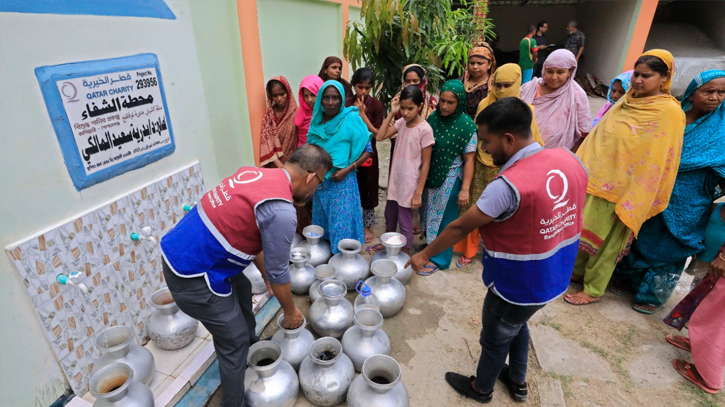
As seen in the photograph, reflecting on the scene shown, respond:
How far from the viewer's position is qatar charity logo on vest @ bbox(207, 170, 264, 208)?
1766 millimetres

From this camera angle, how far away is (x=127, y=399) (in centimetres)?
195

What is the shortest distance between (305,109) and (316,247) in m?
1.40

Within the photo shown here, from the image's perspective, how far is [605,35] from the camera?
12.2m

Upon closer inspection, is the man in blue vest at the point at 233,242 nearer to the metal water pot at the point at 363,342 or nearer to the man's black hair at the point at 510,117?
the metal water pot at the point at 363,342

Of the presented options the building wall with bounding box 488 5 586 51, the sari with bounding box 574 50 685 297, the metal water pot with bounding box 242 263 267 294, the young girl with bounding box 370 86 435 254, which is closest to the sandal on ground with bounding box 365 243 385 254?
the young girl with bounding box 370 86 435 254

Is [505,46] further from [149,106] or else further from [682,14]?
[149,106]

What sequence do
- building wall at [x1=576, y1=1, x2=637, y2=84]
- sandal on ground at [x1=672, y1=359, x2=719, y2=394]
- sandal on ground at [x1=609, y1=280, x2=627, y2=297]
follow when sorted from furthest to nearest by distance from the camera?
1. building wall at [x1=576, y1=1, x2=637, y2=84]
2. sandal on ground at [x1=609, y1=280, x2=627, y2=297]
3. sandal on ground at [x1=672, y1=359, x2=719, y2=394]

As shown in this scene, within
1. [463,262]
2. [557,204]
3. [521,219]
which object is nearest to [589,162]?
[463,262]

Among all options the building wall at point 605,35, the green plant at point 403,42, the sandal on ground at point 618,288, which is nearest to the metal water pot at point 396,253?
the sandal on ground at point 618,288

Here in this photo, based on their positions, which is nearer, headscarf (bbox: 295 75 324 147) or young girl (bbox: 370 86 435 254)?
young girl (bbox: 370 86 435 254)

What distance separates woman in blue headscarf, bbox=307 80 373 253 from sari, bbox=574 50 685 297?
2.01m

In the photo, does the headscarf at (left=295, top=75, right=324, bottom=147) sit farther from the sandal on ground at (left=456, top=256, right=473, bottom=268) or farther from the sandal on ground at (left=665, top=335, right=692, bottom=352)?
the sandal on ground at (left=665, top=335, right=692, bottom=352)

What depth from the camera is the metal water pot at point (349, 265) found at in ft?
10.6

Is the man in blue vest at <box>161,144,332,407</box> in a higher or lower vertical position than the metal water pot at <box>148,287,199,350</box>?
higher
